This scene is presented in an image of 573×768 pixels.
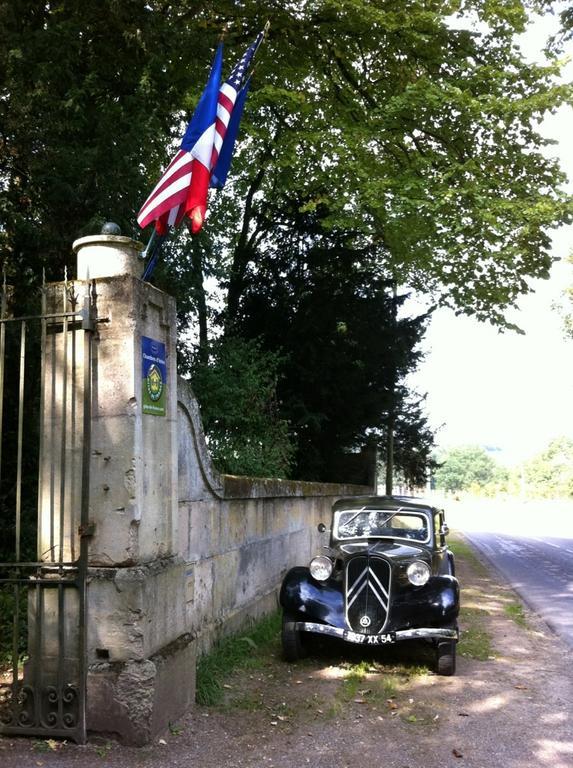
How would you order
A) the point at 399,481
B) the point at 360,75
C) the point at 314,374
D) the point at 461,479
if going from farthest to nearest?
1. the point at 461,479
2. the point at 399,481
3. the point at 314,374
4. the point at 360,75

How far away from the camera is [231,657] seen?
→ 648cm

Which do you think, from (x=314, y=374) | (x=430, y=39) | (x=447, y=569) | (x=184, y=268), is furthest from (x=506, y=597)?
(x=430, y=39)

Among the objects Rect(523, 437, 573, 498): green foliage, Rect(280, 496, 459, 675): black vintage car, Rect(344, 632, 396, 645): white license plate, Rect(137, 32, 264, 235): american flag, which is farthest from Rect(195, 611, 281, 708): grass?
Rect(523, 437, 573, 498): green foliage

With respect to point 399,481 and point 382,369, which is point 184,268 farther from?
point 399,481

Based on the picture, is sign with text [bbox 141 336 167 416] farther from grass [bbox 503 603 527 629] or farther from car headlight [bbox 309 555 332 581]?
grass [bbox 503 603 527 629]

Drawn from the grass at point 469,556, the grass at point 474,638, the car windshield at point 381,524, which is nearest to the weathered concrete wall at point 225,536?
the car windshield at point 381,524

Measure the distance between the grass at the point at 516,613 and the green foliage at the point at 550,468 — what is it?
96055mm

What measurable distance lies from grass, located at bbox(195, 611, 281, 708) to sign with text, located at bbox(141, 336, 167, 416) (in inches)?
89.6

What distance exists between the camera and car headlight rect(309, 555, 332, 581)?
696 cm

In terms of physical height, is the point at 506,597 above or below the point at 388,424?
below

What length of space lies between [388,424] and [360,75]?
914 cm

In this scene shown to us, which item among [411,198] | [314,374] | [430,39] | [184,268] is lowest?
[314,374]

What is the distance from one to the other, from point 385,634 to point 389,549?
128 cm

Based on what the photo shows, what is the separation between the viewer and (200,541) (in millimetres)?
6207
